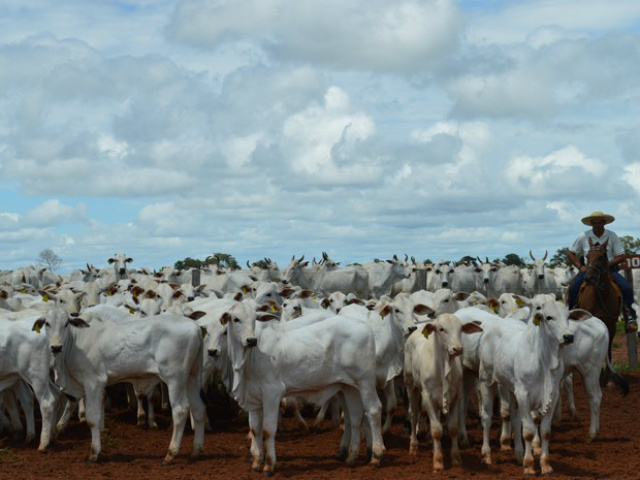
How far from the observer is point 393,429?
44.3 ft

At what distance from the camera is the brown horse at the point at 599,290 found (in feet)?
51.1

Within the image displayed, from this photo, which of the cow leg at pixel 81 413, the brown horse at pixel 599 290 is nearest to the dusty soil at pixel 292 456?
the cow leg at pixel 81 413

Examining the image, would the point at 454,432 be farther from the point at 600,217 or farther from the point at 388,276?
the point at 388,276

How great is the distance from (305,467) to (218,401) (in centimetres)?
469

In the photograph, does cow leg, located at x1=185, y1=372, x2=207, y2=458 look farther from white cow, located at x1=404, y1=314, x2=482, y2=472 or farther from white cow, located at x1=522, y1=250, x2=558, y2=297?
white cow, located at x1=522, y1=250, x2=558, y2=297

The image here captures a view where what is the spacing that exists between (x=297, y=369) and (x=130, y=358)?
2322 mm

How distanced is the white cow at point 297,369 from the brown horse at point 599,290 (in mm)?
5856

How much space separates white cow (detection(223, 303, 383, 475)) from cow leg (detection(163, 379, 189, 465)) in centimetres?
94

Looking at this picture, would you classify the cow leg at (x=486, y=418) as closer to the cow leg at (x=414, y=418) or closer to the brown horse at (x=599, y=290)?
the cow leg at (x=414, y=418)

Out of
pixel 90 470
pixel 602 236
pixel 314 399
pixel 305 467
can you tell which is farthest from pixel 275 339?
pixel 602 236

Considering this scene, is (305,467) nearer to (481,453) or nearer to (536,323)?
(481,453)

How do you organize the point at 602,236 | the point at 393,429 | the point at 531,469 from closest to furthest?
the point at 531,469 → the point at 393,429 → the point at 602,236

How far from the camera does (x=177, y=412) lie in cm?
1165

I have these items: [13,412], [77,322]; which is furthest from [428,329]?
[13,412]
